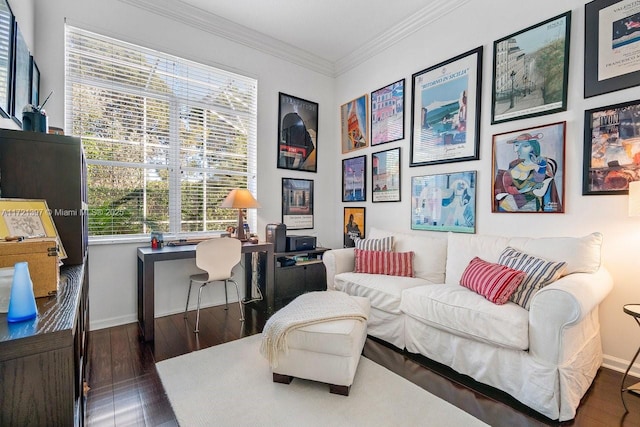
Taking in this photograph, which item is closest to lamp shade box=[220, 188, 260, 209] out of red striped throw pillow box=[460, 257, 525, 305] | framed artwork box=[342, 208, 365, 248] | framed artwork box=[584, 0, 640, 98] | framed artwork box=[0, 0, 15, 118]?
framed artwork box=[342, 208, 365, 248]

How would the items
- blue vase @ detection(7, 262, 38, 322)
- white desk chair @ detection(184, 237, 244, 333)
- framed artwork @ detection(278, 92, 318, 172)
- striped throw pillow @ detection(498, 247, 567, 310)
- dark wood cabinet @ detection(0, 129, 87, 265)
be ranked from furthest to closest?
framed artwork @ detection(278, 92, 318, 172) < white desk chair @ detection(184, 237, 244, 333) < striped throw pillow @ detection(498, 247, 567, 310) < dark wood cabinet @ detection(0, 129, 87, 265) < blue vase @ detection(7, 262, 38, 322)

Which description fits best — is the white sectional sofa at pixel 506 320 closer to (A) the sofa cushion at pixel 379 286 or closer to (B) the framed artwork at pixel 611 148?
(A) the sofa cushion at pixel 379 286

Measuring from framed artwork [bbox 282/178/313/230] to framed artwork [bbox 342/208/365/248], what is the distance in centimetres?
48

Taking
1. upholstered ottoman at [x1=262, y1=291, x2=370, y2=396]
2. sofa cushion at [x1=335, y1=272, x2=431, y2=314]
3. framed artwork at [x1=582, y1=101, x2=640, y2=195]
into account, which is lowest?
upholstered ottoman at [x1=262, y1=291, x2=370, y2=396]

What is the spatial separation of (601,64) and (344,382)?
272 cm

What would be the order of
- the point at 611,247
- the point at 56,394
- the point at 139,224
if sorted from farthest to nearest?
the point at 139,224, the point at 611,247, the point at 56,394

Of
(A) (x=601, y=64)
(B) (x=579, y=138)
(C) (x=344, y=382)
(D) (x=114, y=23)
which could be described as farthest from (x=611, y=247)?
(D) (x=114, y=23)

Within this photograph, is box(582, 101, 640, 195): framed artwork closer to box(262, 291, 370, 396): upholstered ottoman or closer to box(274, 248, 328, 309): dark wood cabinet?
box(262, 291, 370, 396): upholstered ottoman

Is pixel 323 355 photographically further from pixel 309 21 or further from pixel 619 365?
pixel 309 21

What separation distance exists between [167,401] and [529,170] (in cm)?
300

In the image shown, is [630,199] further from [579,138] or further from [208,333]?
[208,333]

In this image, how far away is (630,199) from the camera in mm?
1799

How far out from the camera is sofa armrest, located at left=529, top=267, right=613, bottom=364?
1566 mm

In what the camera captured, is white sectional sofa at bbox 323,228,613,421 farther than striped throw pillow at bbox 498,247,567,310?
No
